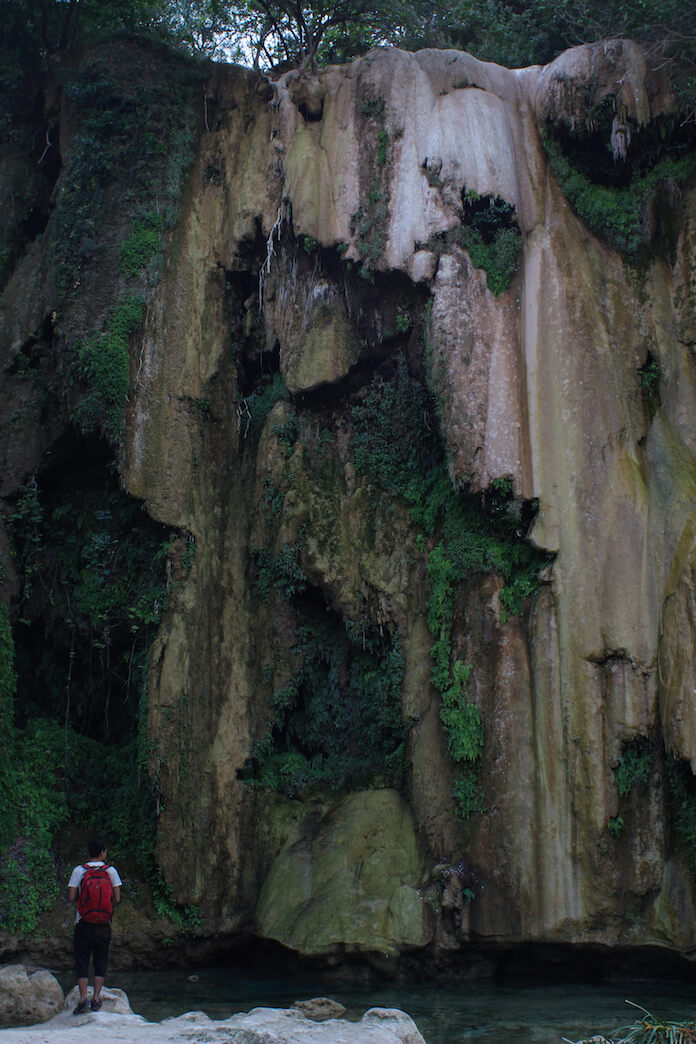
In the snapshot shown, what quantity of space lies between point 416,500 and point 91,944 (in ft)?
20.0

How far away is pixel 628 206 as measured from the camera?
11422 millimetres

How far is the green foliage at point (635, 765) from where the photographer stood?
9531mm

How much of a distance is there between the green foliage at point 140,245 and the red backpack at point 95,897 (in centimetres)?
762

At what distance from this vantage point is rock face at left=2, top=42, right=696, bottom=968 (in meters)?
9.70

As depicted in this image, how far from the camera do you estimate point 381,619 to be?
1134 cm

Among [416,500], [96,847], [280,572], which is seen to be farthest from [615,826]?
[96,847]

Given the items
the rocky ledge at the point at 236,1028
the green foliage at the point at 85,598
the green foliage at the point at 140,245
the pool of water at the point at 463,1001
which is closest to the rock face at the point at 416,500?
the green foliage at the point at 140,245

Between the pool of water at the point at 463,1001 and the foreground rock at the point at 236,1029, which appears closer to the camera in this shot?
the foreground rock at the point at 236,1029

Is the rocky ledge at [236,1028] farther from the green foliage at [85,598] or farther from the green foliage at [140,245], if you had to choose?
the green foliage at [140,245]

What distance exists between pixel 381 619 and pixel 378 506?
4.78ft

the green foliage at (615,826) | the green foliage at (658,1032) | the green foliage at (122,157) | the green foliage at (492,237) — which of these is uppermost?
the green foliage at (122,157)

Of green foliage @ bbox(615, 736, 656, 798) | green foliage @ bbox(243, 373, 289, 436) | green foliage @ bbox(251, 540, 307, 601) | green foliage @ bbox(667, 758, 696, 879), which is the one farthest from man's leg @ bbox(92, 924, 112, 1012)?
green foliage @ bbox(243, 373, 289, 436)

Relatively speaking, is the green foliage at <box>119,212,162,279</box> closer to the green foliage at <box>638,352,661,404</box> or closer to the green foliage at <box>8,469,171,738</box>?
the green foliage at <box>8,469,171,738</box>

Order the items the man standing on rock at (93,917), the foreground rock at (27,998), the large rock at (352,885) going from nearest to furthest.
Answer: the man standing on rock at (93,917)
the foreground rock at (27,998)
the large rock at (352,885)
